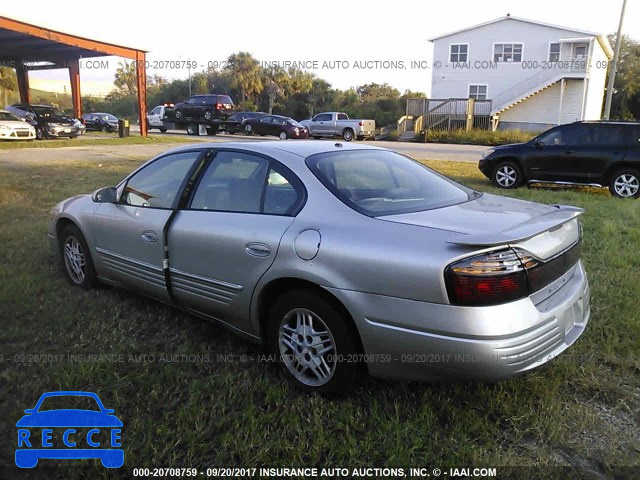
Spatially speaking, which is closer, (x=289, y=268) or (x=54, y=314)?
(x=289, y=268)

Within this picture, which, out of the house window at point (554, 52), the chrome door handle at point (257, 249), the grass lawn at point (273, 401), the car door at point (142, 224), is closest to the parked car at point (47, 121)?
the grass lawn at point (273, 401)

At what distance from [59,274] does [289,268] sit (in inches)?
126

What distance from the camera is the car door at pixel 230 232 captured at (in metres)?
3.16

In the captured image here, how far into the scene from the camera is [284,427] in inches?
109

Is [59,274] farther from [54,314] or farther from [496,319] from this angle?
[496,319]

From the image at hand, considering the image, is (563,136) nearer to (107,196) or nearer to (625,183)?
(625,183)

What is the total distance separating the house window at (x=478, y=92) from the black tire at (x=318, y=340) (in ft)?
115

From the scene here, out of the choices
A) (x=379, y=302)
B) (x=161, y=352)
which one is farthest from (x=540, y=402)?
(x=161, y=352)

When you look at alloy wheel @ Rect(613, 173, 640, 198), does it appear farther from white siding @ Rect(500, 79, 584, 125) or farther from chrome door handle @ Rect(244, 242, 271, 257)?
white siding @ Rect(500, 79, 584, 125)

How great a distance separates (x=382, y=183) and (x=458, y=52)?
34774 millimetres

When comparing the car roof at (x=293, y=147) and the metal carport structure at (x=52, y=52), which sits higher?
the metal carport structure at (x=52, y=52)

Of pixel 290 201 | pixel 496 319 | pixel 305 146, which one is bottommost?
pixel 496 319

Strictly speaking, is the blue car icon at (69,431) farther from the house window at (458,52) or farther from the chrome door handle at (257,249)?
the house window at (458,52)

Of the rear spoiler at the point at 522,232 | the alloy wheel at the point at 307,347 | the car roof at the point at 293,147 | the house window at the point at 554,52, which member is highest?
the house window at the point at 554,52
